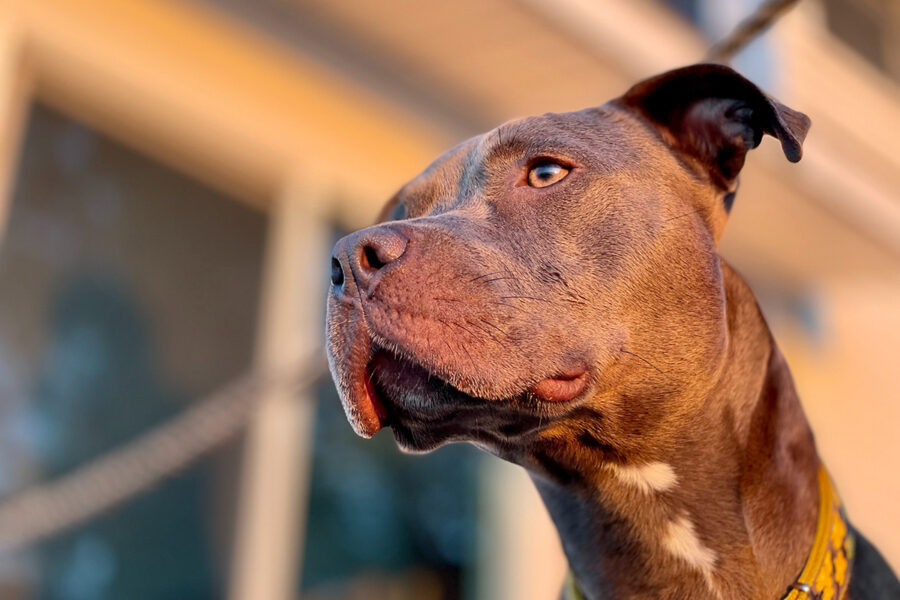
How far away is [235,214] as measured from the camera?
489cm

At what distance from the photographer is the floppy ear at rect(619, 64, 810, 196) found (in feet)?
7.08

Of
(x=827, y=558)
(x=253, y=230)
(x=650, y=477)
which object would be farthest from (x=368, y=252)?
(x=253, y=230)

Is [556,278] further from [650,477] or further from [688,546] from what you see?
[688,546]

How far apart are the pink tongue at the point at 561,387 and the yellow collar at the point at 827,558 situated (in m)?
0.55

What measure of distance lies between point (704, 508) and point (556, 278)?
57cm

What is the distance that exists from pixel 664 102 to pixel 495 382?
92cm

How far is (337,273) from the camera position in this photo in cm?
178

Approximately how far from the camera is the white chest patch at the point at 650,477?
6.40 ft

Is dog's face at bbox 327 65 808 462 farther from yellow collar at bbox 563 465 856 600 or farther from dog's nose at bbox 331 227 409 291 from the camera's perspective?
yellow collar at bbox 563 465 856 600

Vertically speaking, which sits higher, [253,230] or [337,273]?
[253,230]

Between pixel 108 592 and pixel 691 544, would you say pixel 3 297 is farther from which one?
pixel 691 544

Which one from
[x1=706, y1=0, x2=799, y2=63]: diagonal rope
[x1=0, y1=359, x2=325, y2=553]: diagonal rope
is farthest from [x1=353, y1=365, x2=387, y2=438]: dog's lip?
[x1=0, y1=359, x2=325, y2=553]: diagonal rope

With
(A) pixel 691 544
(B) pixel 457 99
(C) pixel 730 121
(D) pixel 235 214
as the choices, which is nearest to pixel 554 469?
(A) pixel 691 544

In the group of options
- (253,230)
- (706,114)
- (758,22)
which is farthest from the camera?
(253,230)
